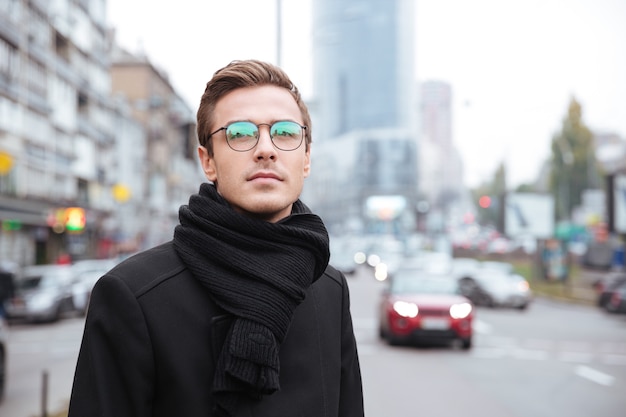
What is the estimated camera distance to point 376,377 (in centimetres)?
1117

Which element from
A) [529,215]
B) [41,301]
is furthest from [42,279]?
[529,215]

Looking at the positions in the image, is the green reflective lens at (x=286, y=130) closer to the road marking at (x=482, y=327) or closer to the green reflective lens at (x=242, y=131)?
the green reflective lens at (x=242, y=131)

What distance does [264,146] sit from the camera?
2.03m

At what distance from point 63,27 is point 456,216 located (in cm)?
9363

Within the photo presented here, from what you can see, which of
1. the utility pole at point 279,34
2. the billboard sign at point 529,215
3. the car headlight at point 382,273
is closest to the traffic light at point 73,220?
the utility pole at point 279,34

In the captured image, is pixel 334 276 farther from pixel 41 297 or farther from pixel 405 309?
pixel 41 297

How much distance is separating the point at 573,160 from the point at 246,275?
233 feet

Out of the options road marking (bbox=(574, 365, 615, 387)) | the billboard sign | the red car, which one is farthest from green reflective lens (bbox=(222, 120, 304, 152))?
the billboard sign

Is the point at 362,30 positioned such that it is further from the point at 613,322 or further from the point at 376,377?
the point at 376,377

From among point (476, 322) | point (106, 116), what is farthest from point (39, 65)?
point (476, 322)

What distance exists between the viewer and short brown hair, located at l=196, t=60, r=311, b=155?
2053 millimetres

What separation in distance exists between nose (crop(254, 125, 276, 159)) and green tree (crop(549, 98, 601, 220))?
69.7m

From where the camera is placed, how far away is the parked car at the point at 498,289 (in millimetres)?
26469

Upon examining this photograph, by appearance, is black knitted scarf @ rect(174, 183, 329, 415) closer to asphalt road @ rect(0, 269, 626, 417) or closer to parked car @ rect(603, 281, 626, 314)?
asphalt road @ rect(0, 269, 626, 417)
